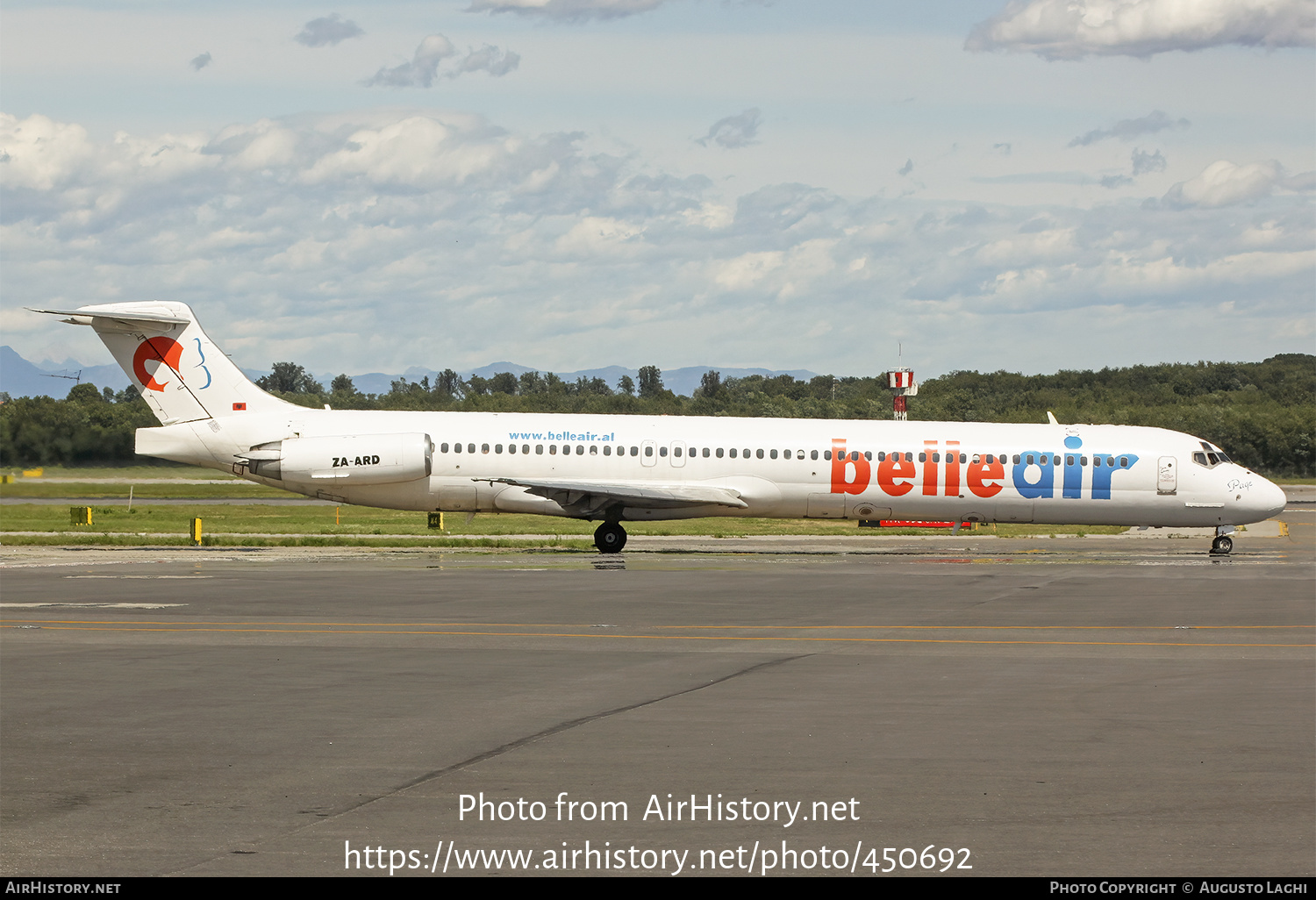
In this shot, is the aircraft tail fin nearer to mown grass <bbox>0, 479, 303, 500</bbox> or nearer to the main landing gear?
mown grass <bbox>0, 479, 303, 500</bbox>

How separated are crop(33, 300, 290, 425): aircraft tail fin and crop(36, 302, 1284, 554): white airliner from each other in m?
0.03

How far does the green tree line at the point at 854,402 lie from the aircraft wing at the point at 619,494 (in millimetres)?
28999

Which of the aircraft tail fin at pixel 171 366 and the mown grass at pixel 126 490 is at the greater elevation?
the aircraft tail fin at pixel 171 366

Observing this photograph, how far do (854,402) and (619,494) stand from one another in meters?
83.3

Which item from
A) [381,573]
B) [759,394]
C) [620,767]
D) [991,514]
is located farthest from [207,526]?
[759,394]

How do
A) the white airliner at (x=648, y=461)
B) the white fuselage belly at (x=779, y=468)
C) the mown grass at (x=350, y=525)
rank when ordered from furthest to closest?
the mown grass at (x=350, y=525) → the white fuselage belly at (x=779, y=468) → the white airliner at (x=648, y=461)

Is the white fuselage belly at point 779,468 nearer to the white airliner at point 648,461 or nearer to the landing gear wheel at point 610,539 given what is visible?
the white airliner at point 648,461

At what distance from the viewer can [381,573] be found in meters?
27.8

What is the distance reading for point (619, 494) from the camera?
34.2m

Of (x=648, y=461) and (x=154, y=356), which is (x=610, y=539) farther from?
(x=154, y=356)

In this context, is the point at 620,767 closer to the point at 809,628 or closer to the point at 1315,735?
the point at 1315,735

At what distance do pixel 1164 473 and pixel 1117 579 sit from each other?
9.21m

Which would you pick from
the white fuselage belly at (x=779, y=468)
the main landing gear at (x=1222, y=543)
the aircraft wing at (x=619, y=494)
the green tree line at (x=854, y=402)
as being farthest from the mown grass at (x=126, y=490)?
the main landing gear at (x=1222, y=543)

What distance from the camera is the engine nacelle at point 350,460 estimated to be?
35031mm
